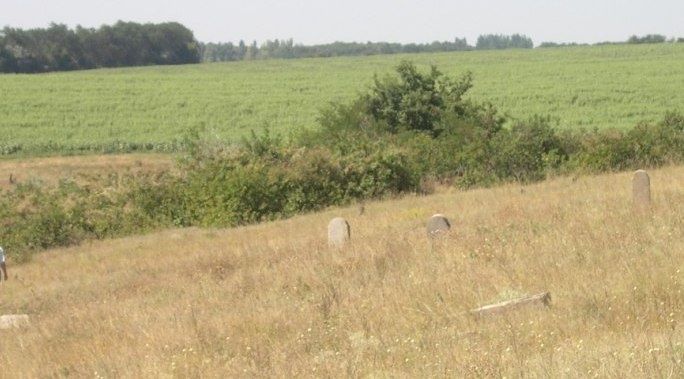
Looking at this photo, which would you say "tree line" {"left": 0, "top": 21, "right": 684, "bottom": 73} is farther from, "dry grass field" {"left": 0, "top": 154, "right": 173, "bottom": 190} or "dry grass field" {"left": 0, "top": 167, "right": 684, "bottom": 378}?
"dry grass field" {"left": 0, "top": 167, "right": 684, "bottom": 378}

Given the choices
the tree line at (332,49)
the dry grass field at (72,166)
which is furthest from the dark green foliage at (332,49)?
the dry grass field at (72,166)

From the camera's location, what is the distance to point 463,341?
7.76 m

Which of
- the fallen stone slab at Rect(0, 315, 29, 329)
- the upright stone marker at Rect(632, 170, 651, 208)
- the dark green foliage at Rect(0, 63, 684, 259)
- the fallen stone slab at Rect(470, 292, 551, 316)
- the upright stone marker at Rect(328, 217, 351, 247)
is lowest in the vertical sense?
the dark green foliage at Rect(0, 63, 684, 259)

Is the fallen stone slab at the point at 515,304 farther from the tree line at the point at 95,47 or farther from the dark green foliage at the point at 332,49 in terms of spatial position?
the dark green foliage at the point at 332,49

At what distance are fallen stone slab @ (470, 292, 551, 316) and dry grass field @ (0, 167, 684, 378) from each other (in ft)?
0.47

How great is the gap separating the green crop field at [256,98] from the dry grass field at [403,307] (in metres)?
33.9

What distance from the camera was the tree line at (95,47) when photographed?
11006 centimetres

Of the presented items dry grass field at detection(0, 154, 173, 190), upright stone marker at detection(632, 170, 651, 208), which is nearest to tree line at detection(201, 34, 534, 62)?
dry grass field at detection(0, 154, 173, 190)

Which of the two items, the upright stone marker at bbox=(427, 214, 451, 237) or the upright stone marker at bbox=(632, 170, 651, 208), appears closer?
the upright stone marker at bbox=(427, 214, 451, 237)

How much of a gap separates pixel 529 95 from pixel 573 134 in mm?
25783

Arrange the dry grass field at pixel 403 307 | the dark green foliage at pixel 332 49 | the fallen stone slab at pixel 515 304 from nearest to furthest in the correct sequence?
the dry grass field at pixel 403 307 < the fallen stone slab at pixel 515 304 < the dark green foliage at pixel 332 49

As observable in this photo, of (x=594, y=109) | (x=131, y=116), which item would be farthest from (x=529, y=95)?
(x=131, y=116)

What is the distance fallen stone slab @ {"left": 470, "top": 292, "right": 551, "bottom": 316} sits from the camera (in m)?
8.67

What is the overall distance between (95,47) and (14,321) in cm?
10829
